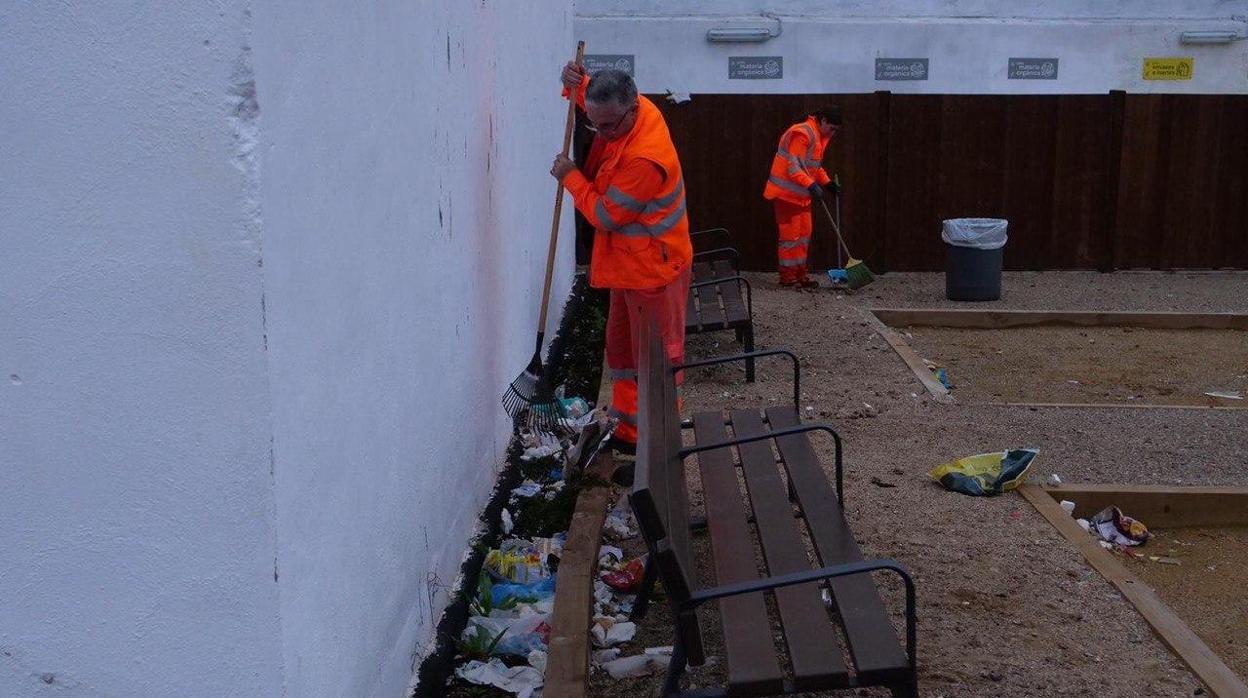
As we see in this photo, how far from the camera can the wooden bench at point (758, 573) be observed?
3141 mm

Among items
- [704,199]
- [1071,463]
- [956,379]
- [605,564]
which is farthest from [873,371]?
[704,199]

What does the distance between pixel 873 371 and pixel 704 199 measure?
19.5ft

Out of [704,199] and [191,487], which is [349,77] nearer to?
[191,487]

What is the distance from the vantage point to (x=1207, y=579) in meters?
5.23

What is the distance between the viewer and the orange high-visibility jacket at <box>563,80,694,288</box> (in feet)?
19.5

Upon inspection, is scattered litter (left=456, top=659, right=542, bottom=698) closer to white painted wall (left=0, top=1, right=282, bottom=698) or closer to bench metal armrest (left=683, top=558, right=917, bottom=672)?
bench metal armrest (left=683, top=558, right=917, bottom=672)

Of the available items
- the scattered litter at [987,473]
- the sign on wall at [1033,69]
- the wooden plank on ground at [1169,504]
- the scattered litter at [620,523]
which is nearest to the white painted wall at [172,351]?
the scattered litter at [620,523]

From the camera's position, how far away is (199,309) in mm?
2246

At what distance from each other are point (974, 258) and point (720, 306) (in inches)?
157

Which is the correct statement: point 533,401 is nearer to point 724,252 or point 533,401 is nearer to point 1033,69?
point 724,252

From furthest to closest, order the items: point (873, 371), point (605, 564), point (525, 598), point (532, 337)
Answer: point (873, 371)
point (532, 337)
point (605, 564)
point (525, 598)

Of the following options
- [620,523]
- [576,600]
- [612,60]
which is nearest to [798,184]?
[612,60]

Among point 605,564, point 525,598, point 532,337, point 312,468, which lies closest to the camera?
point 312,468

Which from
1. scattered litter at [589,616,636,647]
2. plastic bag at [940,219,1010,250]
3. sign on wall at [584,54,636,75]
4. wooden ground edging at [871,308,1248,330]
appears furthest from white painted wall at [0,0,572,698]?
sign on wall at [584,54,636,75]
